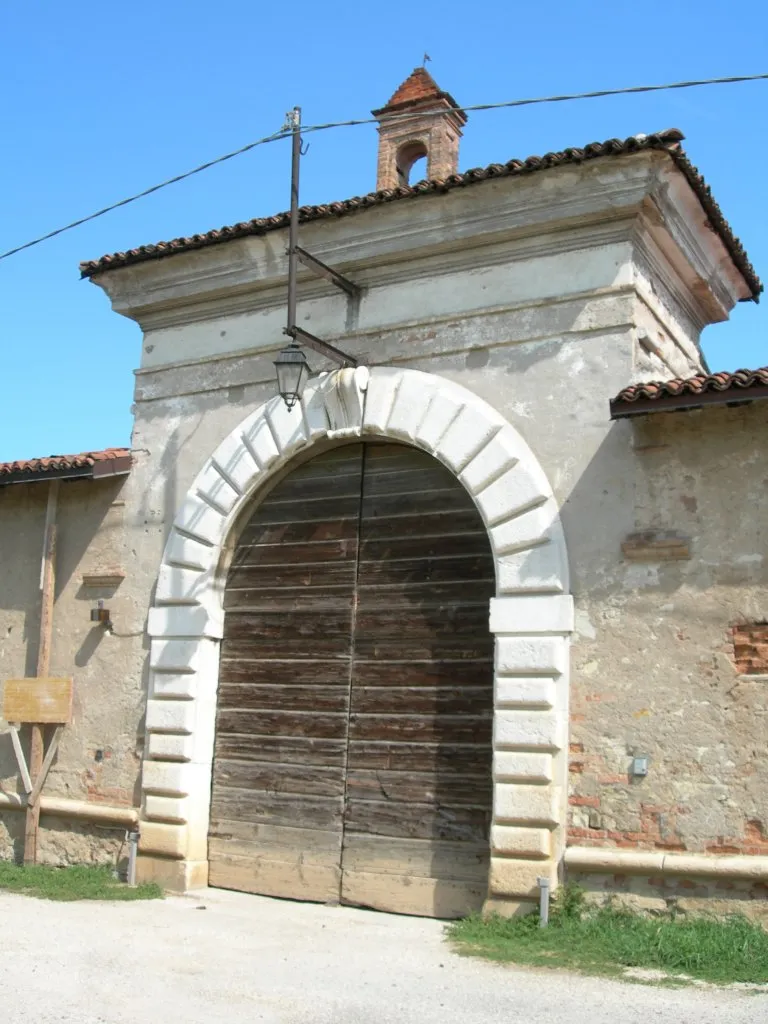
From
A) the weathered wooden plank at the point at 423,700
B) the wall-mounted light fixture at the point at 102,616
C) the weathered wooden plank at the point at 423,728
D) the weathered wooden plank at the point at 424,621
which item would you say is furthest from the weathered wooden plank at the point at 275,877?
the wall-mounted light fixture at the point at 102,616

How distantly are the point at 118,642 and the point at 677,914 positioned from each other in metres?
4.98

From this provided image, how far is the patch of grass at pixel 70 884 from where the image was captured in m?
8.31

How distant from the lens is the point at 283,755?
8.55m

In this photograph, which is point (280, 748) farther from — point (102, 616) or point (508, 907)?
point (508, 907)

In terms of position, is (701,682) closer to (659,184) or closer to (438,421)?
(438,421)

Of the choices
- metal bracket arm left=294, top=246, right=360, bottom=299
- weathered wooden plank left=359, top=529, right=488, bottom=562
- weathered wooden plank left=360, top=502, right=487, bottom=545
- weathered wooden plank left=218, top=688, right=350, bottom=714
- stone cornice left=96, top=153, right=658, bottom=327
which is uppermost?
stone cornice left=96, top=153, right=658, bottom=327

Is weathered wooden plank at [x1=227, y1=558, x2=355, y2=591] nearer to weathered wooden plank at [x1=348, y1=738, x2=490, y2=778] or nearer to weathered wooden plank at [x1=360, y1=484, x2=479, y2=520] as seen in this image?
weathered wooden plank at [x1=360, y1=484, x2=479, y2=520]

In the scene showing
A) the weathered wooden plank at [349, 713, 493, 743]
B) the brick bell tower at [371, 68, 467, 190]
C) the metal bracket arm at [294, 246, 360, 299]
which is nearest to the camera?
the weathered wooden plank at [349, 713, 493, 743]

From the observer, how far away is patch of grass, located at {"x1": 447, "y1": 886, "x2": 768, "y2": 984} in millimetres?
6090

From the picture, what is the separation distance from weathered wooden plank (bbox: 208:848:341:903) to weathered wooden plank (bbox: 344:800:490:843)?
39 centimetres

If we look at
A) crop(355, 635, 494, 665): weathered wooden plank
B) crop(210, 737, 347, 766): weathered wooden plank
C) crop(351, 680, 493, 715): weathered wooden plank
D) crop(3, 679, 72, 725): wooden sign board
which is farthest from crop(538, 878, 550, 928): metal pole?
crop(3, 679, 72, 725): wooden sign board

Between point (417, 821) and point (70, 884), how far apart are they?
2816 millimetres

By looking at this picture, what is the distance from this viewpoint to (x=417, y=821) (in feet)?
25.8

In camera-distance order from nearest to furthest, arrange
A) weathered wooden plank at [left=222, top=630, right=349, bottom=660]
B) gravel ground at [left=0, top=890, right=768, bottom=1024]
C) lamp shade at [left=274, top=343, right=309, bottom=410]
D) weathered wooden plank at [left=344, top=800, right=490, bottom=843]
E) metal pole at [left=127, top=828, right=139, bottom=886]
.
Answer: gravel ground at [left=0, top=890, right=768, bottom=1024], weathered wooden plank at [left=344, top=800, right=490, bottom=843], lamp shade at [left=274, top=343, right=309, bottom=410], weathered wooden plank at [left=222, top=630, right=349, bottom=660], metal pole at [left=127, top=828, right=139, bottom=886]
